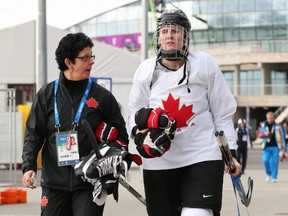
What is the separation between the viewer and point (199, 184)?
17.0 feet

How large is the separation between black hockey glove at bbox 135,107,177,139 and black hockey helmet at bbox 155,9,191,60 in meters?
0.41

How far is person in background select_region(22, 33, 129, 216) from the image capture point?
5.35 meters

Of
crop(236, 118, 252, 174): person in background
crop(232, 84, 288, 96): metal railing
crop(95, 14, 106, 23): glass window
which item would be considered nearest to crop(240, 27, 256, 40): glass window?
crop(232, 84, 288, 96): metal railing

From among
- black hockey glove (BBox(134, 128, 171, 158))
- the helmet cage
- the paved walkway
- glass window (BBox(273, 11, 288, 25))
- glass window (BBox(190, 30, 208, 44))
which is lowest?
the paved walkway

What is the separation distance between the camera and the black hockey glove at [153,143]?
5.07 metres

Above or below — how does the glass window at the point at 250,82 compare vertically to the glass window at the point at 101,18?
below

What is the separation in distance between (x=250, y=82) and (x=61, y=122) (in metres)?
62.7

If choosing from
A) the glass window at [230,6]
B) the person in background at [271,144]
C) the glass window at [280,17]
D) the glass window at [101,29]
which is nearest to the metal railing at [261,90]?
the glass window at [280,17]

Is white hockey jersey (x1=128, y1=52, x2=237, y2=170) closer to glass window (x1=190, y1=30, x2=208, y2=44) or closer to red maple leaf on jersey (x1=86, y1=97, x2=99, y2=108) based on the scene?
red maple leaf on jersey (x1=86, y1=97, x2=99, y2=108)

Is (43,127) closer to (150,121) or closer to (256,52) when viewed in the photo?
(150,121)

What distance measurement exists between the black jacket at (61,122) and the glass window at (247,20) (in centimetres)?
7428

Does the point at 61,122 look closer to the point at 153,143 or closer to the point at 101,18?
the point at 153,143

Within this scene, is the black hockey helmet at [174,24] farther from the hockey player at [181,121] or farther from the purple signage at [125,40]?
the purple signage at [125,40]

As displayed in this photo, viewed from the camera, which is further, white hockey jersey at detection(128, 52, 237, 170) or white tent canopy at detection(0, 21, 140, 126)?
white tent canopy at detection(0, 21, 140, 126)
